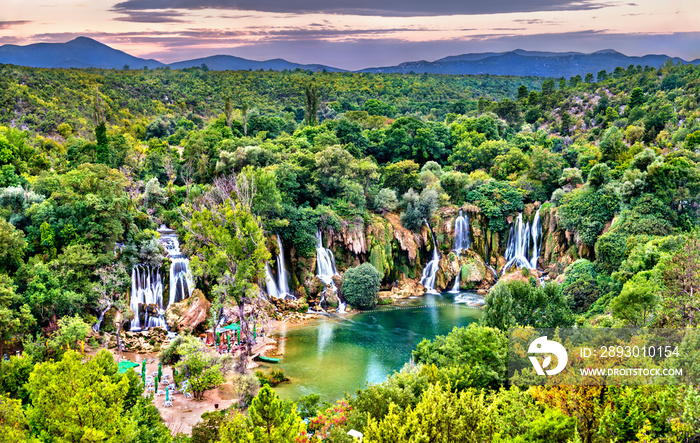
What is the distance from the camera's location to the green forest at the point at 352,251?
50.0 feet

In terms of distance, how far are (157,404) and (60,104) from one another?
205 ft

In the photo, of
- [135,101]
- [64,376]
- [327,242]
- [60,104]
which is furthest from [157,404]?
[135,101]

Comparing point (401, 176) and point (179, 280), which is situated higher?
point (401, 176)

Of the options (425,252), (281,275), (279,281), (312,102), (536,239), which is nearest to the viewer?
(279,281)

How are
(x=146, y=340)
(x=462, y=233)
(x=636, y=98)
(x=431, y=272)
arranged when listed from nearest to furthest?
(x=146, y=340) → (x=431, y=272) → (x=462, y=233) → (x=636, y=98)

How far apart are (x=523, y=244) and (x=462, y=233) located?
5319 millimetres

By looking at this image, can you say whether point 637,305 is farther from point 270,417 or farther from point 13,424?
point 13,424

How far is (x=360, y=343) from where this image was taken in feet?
109

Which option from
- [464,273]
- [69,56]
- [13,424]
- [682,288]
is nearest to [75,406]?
[13,424]

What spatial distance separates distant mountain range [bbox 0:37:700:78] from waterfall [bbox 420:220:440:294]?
326 ft

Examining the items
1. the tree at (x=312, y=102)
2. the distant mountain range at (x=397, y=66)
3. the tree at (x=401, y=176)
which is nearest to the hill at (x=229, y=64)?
the distant mountain range at (x=397, y=66)

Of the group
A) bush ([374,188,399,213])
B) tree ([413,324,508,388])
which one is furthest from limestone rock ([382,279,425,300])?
tree ([413,324,508,388])

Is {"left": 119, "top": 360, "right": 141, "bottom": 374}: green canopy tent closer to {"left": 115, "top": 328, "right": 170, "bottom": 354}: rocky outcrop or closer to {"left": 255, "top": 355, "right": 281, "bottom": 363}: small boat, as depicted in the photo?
{"left": 115, "top": 328, "right": 170, "bottom": 354}: rocky outcrop

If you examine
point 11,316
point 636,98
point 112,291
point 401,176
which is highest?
point 636,98
